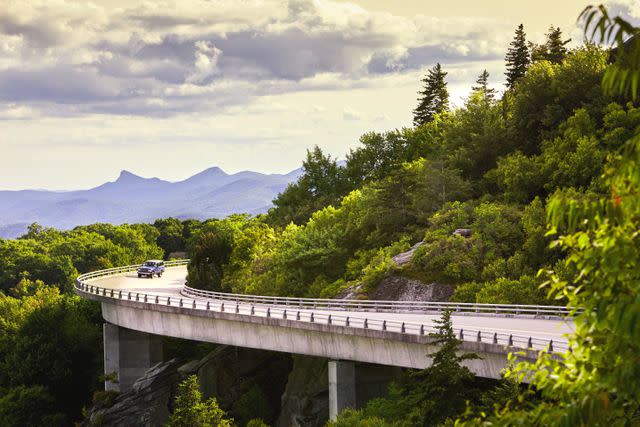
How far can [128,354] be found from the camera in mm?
71250

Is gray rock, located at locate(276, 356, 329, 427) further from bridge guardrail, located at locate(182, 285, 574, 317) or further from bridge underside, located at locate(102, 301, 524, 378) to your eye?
bridge guardrail, located at locate(182, 285, 574, 317)

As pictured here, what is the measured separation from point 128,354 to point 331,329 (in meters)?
31.4

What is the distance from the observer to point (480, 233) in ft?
209

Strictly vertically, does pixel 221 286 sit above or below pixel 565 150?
below

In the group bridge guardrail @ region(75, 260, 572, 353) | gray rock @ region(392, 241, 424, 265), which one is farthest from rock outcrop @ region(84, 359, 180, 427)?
gray rock @ region(392, 241, 424, 265)

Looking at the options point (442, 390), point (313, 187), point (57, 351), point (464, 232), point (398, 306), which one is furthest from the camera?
point (313, 187)

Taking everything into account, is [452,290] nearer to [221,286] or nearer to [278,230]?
[221,286]

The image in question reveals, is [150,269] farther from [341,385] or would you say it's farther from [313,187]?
[341,385]

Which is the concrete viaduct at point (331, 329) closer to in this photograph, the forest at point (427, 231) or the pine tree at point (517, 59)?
the forest at point (427, 231)

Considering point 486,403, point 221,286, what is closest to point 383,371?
point 486,403

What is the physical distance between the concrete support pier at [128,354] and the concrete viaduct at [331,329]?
77mm

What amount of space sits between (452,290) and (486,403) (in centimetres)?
2982

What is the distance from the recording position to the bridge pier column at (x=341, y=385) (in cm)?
4456

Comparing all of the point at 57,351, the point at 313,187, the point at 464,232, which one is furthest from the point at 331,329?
the point at 313,187
